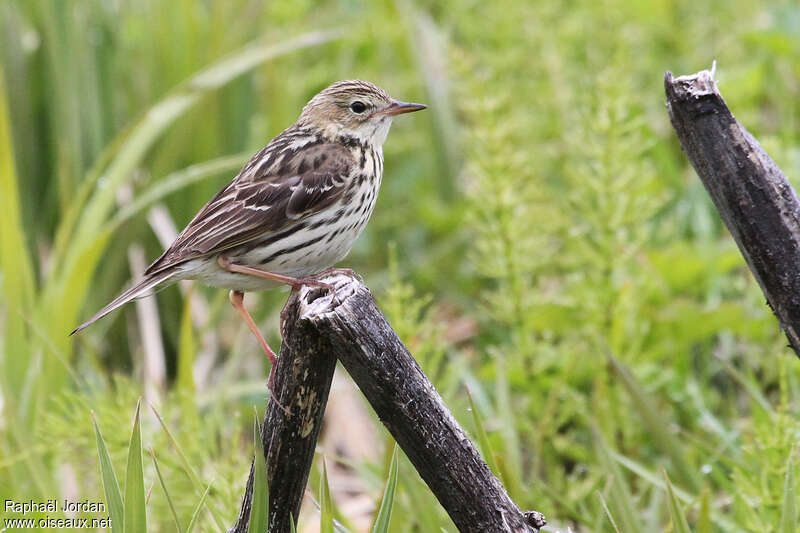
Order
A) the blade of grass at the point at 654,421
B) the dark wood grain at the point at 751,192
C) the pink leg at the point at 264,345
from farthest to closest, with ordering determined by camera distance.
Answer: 1. the blade of grass at the point at 654,421
2. the pink leg at the point at 264,345
3. the dark wood grain at the point at 751,192

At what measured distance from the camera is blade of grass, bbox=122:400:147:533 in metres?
2.48

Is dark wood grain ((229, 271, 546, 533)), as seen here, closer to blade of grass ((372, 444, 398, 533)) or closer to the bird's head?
blade of grass ((372, 444, 398, 533))

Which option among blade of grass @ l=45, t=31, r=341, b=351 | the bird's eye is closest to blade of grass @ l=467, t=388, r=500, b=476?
the bird's eye

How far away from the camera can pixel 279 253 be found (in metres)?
3.42

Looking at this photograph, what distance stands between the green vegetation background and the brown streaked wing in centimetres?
50

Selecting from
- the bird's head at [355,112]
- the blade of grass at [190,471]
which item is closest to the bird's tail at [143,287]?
the blade of grass at [190,471]

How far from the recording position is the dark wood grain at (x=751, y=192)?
2.09m

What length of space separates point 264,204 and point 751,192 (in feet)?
6.09

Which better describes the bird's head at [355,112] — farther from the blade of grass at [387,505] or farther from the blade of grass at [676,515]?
the blade of grass at [676,515]

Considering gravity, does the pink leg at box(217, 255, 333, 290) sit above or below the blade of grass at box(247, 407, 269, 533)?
above

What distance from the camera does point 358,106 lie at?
4.03 m

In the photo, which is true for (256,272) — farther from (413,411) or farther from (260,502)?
(413,411)

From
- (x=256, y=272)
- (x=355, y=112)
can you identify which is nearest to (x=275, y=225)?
(x=256, y=272)

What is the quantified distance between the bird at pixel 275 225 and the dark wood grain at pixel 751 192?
4.66 feet
